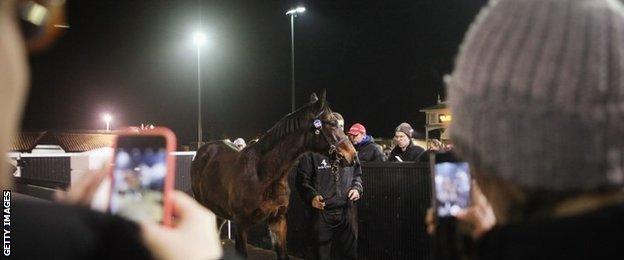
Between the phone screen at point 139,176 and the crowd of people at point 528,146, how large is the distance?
0.53ft

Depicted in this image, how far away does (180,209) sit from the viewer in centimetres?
100

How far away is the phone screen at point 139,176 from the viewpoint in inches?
43.2

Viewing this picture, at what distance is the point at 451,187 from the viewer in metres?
2.05

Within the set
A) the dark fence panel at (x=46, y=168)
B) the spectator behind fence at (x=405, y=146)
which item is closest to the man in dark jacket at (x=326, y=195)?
the spectator behind fence at (x=405, y=146)

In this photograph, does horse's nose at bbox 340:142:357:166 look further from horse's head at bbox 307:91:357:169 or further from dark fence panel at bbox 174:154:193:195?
dark fence panel at bbox 174:154:193:195

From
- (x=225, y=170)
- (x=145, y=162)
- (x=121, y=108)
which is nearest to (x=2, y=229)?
(x=145, y=162)

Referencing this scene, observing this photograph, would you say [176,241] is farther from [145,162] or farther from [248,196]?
[248,196]

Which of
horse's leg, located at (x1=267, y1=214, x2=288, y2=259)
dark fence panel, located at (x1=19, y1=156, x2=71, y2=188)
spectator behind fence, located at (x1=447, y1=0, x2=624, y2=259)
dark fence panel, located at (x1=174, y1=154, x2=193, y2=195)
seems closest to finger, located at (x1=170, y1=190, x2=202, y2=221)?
spectator behind fence, located at (x1=447, y1=0, x2=624, y2=259)

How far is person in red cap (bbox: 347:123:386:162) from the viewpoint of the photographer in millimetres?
8148

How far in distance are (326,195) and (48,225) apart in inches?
245

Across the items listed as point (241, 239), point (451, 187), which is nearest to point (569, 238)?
point (451, 187)

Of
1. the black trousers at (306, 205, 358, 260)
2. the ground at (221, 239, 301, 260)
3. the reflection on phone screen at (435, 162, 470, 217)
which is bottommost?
the ground at (221, 239, 301, 260)

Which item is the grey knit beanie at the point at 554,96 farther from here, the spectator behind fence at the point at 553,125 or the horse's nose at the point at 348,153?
the horse's nose at the point at 348,153

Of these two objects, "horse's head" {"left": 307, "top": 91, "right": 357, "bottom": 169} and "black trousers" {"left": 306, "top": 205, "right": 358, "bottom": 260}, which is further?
"black trousers" {"left": 306, "top": 205, "right": 358, "bottom": 260}
